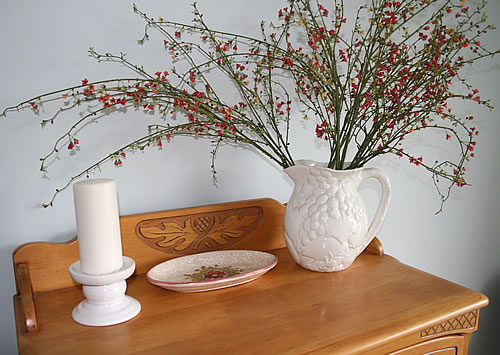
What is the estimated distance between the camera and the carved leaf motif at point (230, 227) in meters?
1.03

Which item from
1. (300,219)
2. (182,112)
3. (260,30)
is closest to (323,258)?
(300,219)

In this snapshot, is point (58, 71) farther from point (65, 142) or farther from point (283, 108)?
point (283, 108)

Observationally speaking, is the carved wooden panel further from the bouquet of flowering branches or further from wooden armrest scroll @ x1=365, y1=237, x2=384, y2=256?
wooden armrest scroll @ x1=365, y1=237, x2=384, y2=256

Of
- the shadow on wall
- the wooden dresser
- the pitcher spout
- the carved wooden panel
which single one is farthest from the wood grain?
the shadow on wall

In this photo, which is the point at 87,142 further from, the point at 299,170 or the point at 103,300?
the point at 299,170

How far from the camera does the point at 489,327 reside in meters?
1.67

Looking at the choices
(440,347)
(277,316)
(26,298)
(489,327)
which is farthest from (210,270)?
→ (489,327)

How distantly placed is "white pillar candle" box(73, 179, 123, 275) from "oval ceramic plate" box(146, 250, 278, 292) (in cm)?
14

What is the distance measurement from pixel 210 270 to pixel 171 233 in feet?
0.43

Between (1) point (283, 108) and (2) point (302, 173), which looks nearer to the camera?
(2) point (302, 173)

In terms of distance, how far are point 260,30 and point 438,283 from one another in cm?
75

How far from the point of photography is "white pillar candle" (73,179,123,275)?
719 mm

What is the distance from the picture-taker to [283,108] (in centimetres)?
Answer: 116

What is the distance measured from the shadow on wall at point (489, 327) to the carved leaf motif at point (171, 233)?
130cm
